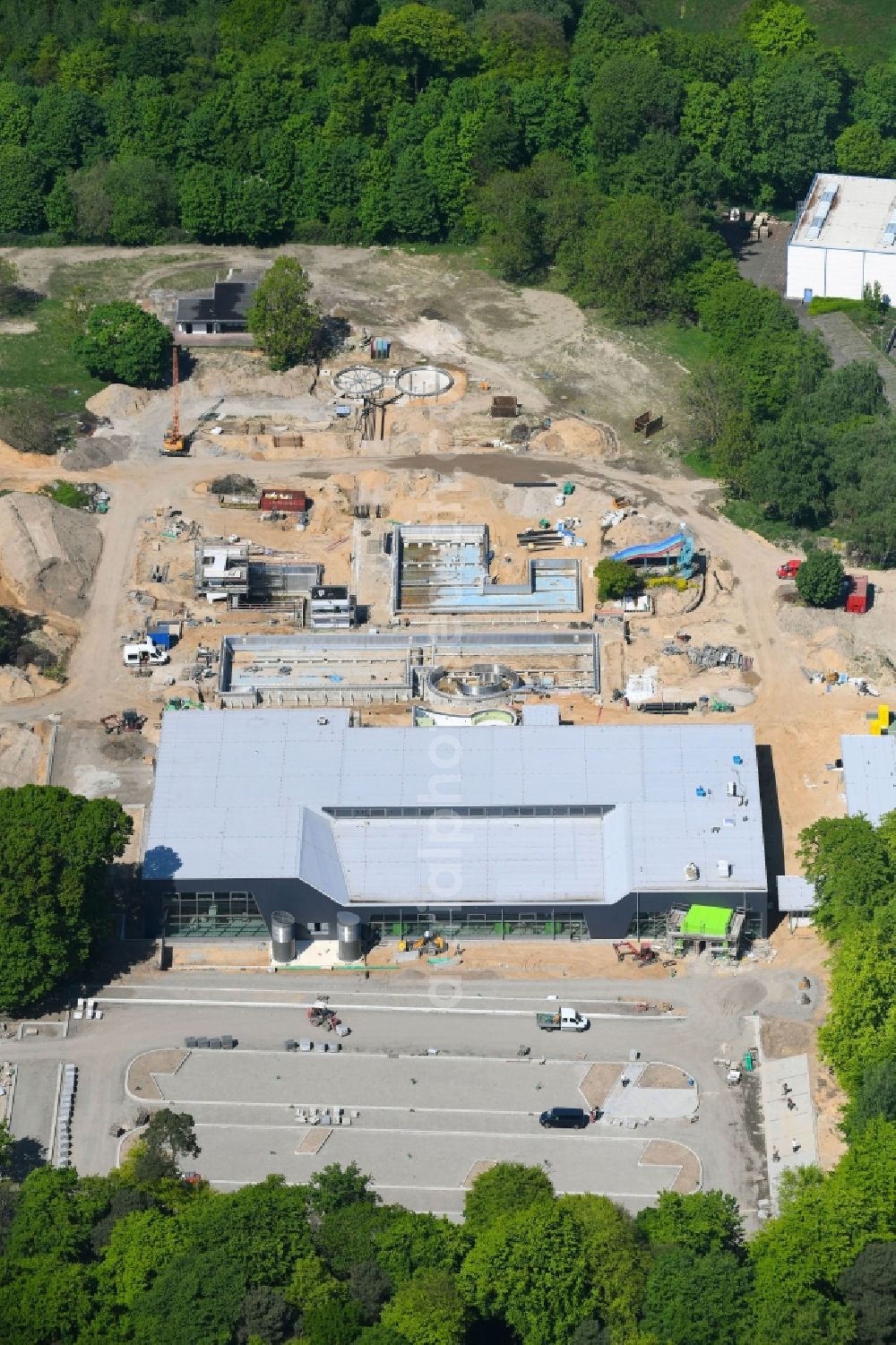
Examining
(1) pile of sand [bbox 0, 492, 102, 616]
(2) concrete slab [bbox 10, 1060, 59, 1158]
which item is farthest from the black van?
(1) pile of sand [bbox 0, 492, 102, 616]

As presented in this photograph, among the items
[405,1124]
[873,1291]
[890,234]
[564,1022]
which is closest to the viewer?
[873,1291]

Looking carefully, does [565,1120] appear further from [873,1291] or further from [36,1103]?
[36,1103]

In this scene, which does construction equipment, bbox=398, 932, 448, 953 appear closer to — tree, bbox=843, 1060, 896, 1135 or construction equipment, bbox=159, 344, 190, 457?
tree, bbox=843, 1060, 896, 1135

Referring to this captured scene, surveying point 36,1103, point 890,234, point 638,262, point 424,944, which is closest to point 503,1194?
point 424,944

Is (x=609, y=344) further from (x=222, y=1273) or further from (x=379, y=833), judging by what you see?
(x=222, y=1273)

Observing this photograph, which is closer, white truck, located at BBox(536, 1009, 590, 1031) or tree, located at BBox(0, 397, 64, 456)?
white truck, located at BBox(536, 1009, 590, 1031)
